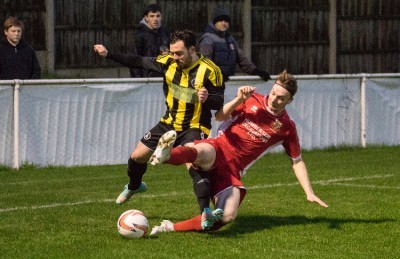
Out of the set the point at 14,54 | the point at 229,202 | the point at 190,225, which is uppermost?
the point at 14,54

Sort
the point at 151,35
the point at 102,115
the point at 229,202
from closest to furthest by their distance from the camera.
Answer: the point at 229,202
the point at 102,115
the point at 151,35

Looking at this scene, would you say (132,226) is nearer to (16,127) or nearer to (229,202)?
(229,202)

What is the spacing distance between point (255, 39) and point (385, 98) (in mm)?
→ 7943

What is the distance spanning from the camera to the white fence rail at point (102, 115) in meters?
16.3

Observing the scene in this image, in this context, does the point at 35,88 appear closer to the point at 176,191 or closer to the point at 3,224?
the point at 176,191

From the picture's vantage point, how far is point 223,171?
11047 millimetres

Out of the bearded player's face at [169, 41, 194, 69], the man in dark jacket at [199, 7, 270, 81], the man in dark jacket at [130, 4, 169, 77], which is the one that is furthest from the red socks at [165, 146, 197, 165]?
the man in dark jacket at [130, 4, 169, 77]

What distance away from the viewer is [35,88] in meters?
16.4

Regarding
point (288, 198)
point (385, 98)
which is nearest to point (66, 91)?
point (288, 198)

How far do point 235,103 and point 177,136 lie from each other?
875mm

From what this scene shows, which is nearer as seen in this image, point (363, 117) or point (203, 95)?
point (203, 95)

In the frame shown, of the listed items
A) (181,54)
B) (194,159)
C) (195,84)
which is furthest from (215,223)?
(181,54)

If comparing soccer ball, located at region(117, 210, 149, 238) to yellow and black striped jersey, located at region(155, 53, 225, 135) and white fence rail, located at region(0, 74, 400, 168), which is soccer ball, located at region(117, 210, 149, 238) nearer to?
yellow and black striped jersey, located at region(155, 53, 225, 135)

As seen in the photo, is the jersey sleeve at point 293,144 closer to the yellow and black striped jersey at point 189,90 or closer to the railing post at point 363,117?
the yellow and black striped jersey at point 189,90
